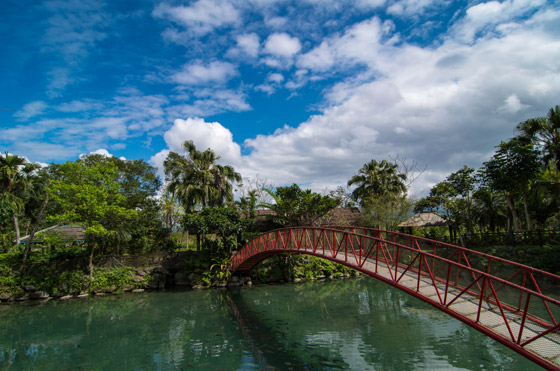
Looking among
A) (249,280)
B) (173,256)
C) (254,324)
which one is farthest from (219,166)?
(254,324)

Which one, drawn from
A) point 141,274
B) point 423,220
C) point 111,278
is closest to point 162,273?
point 141,274

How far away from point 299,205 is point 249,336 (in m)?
14.1

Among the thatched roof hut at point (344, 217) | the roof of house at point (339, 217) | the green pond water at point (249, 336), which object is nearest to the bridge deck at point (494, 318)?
the green pond water at point (249, 336)

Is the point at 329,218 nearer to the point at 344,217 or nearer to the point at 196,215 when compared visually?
the point at 344,217

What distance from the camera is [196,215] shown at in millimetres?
24172

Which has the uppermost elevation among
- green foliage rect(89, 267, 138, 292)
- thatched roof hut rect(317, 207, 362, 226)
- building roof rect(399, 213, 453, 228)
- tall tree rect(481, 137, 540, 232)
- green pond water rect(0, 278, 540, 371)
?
tall tree rect(481, 137, 540, 232)

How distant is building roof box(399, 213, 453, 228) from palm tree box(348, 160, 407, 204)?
4.08 meters

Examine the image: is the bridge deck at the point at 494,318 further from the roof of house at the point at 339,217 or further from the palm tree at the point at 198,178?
the palm tree at the point at 198,178

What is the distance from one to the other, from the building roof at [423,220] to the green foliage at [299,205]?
7.66 m

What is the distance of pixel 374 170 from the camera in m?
33.9

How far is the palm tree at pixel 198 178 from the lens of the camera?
27562 millimetres

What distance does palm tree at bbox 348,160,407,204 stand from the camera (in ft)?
107

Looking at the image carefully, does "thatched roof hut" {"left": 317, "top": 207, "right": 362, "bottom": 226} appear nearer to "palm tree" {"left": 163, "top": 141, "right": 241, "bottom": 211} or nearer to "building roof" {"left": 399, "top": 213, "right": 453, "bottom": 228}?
"building roof" {"left": 399, "top": 213, "right": 453, "bottom": 228}

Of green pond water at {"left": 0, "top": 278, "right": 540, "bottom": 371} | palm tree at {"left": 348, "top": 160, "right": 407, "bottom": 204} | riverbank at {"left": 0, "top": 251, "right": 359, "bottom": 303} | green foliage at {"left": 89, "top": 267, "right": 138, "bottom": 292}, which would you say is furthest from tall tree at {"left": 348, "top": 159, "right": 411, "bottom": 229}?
green foliage at {"left": 89, "top": 267, "right": 138, "bottom": 292}
